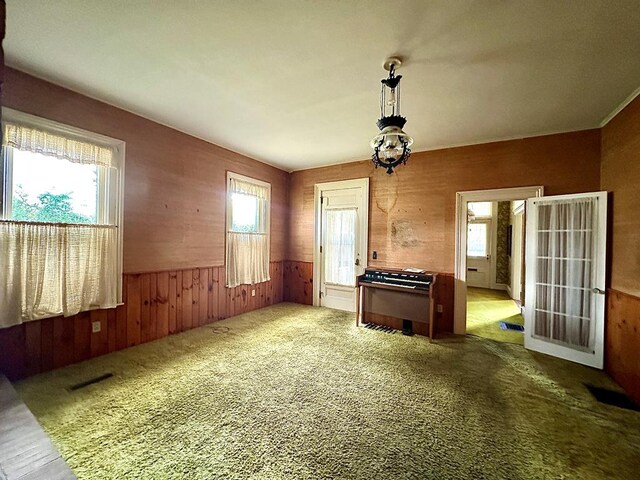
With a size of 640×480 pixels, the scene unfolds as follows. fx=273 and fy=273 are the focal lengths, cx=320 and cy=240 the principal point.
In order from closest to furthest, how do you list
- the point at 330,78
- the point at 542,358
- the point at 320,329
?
the point at 330,78, the point at 542,358, the point at 320,329

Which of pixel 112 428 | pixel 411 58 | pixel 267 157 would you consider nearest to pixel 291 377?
pixel 112 428

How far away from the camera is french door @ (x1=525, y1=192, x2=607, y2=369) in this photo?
298 centimetres

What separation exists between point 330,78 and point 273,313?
12.0 feet

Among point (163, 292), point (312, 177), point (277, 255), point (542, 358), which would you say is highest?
point (312, 177)

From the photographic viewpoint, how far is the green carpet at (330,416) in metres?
1.61

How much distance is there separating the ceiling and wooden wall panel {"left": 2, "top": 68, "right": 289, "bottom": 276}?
170mm

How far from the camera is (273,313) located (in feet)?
15.4

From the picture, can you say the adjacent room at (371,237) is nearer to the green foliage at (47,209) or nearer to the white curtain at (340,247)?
the green foliage at (47,209)

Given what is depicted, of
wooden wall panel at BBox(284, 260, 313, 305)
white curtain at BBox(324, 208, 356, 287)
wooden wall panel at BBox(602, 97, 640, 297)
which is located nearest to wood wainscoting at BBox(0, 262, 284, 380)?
wooden wall panel at BBox(284, 260, 313, 305)

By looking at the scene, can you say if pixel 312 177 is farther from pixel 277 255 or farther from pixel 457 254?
pixel 457 254

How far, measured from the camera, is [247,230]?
4.76 m

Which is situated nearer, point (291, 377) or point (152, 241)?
point (291, 377)

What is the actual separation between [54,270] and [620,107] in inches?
228

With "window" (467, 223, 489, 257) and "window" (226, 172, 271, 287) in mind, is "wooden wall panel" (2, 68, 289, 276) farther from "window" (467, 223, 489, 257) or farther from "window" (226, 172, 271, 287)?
"window" (467, 223, 489, 257)
